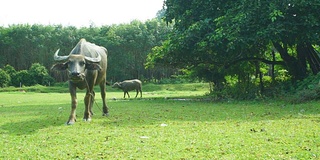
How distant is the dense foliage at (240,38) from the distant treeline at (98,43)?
30194 mm

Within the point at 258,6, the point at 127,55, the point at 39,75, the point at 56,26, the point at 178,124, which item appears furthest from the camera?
the point at 56,26

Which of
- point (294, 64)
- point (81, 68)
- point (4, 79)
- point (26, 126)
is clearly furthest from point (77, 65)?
point (4, 79)

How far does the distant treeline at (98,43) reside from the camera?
50.7 m

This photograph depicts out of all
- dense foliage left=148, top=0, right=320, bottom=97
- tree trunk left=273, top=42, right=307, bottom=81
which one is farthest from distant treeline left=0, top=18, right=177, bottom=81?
tree trunk left=273, top=42, right=307, bottom=81

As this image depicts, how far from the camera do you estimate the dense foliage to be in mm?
13992

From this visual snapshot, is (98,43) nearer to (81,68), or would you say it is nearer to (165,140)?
(81,68)

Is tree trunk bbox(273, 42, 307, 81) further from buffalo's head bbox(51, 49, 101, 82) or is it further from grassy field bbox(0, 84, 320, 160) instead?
buffalo's head bbox(51, 49, 101, 82)

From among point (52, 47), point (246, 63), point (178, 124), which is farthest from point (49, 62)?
point (178, 124)

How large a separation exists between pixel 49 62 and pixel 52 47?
7.09ft

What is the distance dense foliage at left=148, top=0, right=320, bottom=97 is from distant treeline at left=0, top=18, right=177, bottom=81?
99.1 feet

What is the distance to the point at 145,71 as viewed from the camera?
52562 millimetres

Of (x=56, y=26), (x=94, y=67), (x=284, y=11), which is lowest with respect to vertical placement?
(x=94, y=67)

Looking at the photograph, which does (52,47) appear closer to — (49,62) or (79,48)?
(49,62)

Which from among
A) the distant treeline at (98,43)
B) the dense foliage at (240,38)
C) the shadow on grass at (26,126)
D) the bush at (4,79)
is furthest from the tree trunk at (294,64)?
the bush at (4,79)
